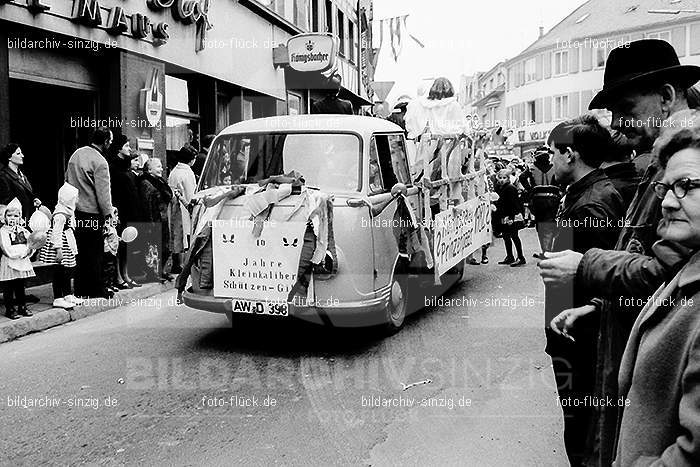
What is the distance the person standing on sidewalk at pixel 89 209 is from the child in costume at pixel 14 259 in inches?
36.8

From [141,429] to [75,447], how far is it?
0.44 metres

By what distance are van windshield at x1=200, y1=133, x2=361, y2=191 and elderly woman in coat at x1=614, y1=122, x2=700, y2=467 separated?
496 cm

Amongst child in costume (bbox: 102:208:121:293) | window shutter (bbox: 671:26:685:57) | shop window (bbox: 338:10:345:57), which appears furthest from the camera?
window shutter (bbox: 671:26:685:57)

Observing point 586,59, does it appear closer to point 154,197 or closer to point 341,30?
point 341,30

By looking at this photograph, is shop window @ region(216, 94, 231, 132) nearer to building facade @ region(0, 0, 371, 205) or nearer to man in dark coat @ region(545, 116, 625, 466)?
building facade @ region(0, 0, 371, 205)

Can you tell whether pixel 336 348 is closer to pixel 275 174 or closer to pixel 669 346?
pixel 275 174

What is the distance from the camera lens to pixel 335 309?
6363mm

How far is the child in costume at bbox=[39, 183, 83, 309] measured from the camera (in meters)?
8.10

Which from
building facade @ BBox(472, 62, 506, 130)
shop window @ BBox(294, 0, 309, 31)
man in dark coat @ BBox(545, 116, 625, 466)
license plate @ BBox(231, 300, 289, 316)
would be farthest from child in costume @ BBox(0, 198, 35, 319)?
building facade @ BBox(472, 62, 506, 130)

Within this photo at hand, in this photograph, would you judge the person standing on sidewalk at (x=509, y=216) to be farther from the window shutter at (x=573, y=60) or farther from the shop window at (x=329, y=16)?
the window shutter at (x=573, y=60)

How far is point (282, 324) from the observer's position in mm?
7582

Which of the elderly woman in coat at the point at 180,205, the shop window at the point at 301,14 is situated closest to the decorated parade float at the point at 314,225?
the elderly woman in coat at the point at 180,205

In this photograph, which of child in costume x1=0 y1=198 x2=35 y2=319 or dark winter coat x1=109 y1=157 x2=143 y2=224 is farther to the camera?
dark winter coat x1=109 y1=157 x2=143 y2=224

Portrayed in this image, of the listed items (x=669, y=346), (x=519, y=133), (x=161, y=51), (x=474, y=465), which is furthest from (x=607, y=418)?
(x=519, y=133)
